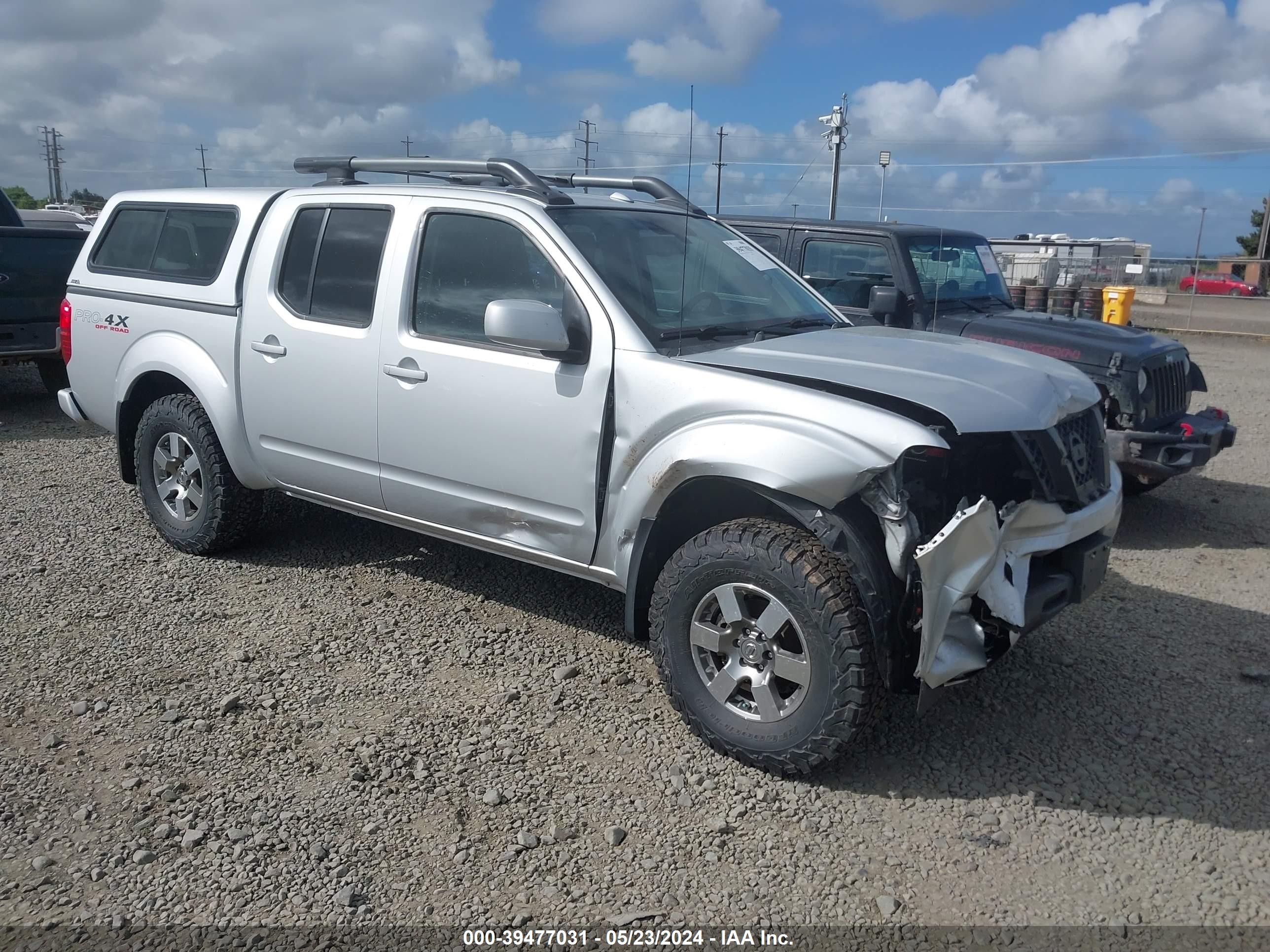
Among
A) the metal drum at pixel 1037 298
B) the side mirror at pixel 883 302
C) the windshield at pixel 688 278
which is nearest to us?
the windshield at pixel 688 278

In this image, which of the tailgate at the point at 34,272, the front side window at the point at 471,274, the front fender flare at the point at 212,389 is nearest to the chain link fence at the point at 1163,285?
the front side window at the point at 471,274

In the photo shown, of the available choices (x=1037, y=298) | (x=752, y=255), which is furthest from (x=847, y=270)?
(x=1037, y=298)

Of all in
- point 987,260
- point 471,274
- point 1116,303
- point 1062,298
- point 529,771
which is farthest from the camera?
point 1116,303

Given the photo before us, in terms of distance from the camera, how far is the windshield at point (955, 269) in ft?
24.5

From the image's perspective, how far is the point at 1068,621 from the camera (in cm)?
503

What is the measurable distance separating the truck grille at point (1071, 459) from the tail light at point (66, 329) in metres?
5.26

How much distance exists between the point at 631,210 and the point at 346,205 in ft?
4.43

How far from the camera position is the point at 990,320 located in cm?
719

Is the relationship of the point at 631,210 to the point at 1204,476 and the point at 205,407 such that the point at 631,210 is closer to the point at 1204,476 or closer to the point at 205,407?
the point at 205,407

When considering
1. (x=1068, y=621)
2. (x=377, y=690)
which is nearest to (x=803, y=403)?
(x=377, y=690)

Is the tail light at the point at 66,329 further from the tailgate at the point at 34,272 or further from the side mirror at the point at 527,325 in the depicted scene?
the tailgate at the point at 34,272

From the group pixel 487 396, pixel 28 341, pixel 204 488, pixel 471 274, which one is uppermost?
pixel 471 274

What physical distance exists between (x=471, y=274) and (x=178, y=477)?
233 cm

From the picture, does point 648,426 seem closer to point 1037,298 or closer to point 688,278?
point 688,278
